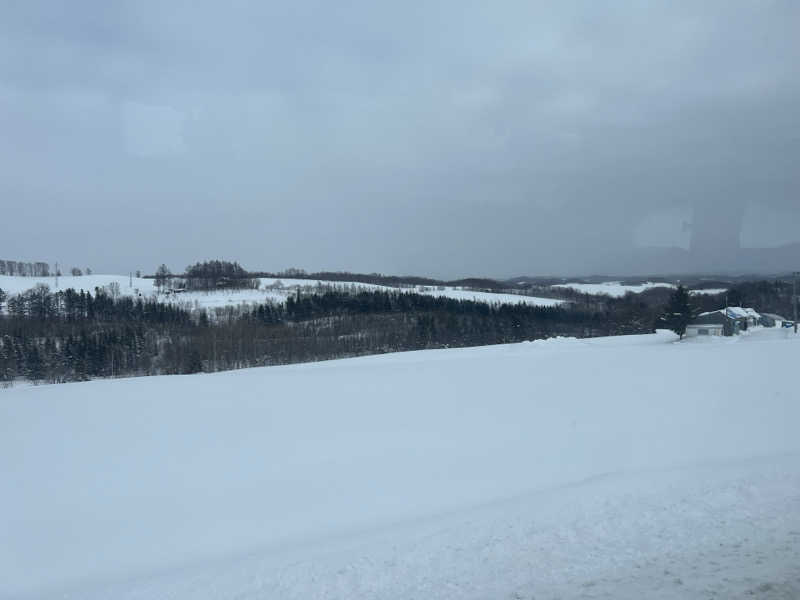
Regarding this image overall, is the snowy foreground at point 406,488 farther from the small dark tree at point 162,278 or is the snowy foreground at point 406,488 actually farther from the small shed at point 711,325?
the small dark tree at point 162,278

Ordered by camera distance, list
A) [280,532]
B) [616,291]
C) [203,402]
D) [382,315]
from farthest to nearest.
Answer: [382,315] → [616,291] → [203,402] → [280,532]

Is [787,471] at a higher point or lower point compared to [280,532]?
higher

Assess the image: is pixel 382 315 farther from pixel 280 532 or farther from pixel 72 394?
pixel 280 532

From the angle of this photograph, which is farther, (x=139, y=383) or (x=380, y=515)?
(x=139, y=383)

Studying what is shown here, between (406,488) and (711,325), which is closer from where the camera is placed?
(406,488)

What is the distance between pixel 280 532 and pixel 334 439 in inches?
155

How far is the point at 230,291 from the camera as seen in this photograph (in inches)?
4663

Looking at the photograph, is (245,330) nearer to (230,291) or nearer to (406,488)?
(230,291)

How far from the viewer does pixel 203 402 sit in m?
14.0

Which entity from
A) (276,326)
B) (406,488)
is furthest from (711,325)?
(276,326)

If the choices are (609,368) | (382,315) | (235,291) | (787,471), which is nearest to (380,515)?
(787,471)

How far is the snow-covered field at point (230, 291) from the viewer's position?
333 ft

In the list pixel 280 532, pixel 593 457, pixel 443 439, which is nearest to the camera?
pixel 280 532

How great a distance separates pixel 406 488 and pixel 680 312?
1626 inches
